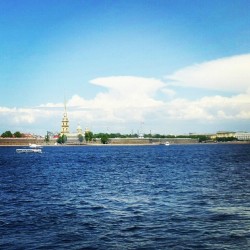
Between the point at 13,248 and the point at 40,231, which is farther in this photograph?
the point at 40,231

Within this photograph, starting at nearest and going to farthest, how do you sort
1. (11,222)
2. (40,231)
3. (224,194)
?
(40,231) → (11,222) → (224,194)

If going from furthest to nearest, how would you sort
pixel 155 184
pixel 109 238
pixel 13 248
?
pixel 155 184 < pixel 109 238 < pixel 13 248

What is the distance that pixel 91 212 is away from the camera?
74.2 ft

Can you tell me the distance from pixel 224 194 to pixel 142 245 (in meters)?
14.1

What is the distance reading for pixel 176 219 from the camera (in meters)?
20.1

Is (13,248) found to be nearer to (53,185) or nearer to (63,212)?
(63,212)

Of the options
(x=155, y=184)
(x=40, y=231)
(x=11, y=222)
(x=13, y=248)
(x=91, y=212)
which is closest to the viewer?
(x=13, y=248)

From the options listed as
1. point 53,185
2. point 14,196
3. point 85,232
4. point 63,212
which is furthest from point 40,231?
point 53,185

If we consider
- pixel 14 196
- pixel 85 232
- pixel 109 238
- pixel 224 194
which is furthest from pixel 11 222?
pixel 224 194

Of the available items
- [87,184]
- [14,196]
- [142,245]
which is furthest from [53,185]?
[142,245]

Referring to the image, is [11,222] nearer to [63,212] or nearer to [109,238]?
[63,212]

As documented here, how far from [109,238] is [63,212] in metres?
6.45

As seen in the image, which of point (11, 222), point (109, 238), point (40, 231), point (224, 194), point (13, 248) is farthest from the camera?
point (224, 194)

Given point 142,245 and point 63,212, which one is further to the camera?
point 63,212
